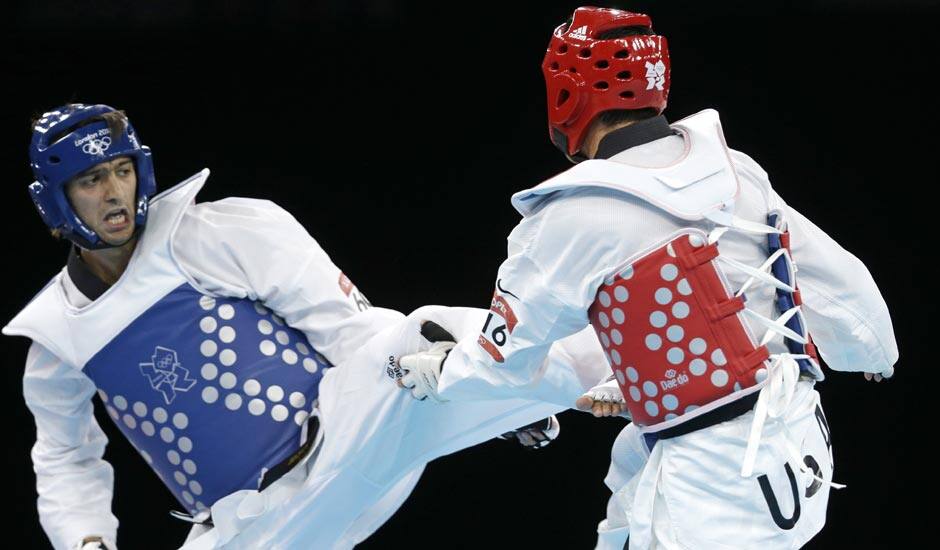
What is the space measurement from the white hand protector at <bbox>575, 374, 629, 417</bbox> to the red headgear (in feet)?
2.03

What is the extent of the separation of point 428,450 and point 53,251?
208 centimetres

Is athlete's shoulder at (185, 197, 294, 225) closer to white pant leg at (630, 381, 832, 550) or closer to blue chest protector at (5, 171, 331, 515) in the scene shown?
blue chest protector at (5, 171, 331, 515)

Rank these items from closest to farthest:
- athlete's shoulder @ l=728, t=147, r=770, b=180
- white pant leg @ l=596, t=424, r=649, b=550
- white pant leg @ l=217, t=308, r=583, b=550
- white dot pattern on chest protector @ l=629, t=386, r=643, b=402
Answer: white dot pattern on chest protector @ l=629, t=386, r=643, b=402 < athlete's shoulder @ l=728, t=147, r=770, b=180 < white pant leg @ l=596, t=424, r=649, b=550 < white pant leg @ l=217, t=308, r=583, b=550

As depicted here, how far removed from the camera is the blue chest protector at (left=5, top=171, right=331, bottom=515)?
3.80 m

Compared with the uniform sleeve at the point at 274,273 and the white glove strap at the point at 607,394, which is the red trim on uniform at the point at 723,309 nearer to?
the white glove strap at the point at 607,394

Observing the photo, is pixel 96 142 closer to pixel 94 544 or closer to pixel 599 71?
pixel 94 544

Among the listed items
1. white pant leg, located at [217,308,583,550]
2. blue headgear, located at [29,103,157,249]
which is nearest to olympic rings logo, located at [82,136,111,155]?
blue headgear, located at [29,103,157,249]

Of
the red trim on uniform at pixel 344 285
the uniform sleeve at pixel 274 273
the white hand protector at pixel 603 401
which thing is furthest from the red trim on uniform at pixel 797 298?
→ the red trim on uniform at pixel 344 285

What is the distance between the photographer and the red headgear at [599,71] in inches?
114

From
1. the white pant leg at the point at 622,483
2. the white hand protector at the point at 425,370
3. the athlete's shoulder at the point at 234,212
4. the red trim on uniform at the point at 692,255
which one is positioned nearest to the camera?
the red trim on uniform at the point at 692,255

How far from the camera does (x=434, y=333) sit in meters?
3.53

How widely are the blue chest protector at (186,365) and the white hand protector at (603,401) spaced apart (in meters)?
0.93

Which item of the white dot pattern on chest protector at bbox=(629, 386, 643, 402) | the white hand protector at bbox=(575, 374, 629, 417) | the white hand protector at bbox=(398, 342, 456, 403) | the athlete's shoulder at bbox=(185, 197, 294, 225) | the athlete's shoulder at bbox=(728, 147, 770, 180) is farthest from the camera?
the athlete's shoulder at bbox=(185, 197, 294, 225)

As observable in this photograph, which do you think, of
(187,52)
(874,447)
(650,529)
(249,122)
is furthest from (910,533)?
(187,52)
